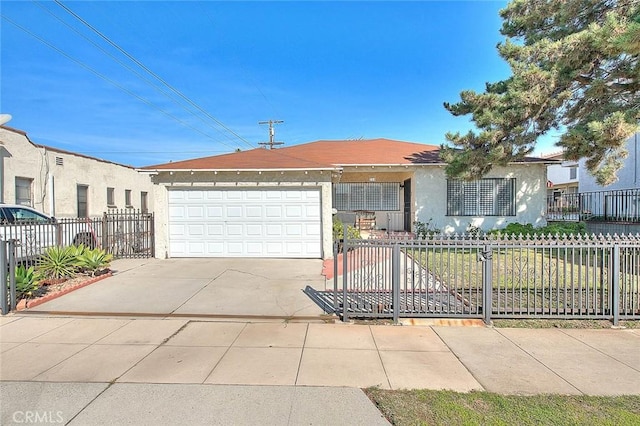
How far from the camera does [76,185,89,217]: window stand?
14891mm

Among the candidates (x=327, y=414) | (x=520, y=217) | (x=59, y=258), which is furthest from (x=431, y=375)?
(x=520, y=217)

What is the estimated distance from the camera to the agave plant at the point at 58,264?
751 cm

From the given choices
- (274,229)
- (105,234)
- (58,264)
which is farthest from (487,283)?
(105,234)

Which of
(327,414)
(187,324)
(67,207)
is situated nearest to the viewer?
(327,414)

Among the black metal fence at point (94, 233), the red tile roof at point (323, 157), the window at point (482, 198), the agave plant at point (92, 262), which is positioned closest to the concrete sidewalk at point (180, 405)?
the agave plant at point (92, 262)

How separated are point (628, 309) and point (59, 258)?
1100 centimetres

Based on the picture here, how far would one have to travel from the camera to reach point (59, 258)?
25.2 ft

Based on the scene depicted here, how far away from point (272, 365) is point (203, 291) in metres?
3.70

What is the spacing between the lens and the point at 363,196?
1766 cm

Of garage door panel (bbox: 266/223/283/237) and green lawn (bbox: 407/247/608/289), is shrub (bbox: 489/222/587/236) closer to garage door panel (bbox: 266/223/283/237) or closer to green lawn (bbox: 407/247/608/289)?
green lawn (bbox: 407/247/608/289)

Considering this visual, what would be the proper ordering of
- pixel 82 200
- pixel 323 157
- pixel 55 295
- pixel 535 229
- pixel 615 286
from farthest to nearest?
pixel 323 157, pixel 82 200, pixel 535 229, pixel 55 295, pixel 615 286

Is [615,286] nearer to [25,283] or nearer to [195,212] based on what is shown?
[25,283]

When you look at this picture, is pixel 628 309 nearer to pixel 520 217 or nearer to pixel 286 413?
pixel 286 413

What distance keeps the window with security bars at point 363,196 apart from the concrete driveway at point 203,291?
781 cm
